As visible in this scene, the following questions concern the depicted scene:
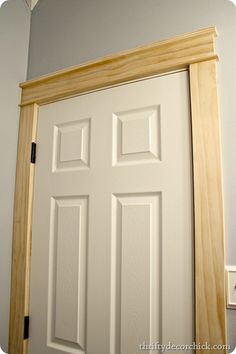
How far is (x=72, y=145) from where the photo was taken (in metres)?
1.04

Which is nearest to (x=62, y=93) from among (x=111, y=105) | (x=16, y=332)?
(x=111, y=105)

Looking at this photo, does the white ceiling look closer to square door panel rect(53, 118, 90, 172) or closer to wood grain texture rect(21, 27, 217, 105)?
wood grain texture rect(21, 27, 217, 105)

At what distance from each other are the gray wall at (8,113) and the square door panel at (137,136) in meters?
0.48

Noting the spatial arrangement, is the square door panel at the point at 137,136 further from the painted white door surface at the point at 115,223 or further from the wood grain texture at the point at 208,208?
the wood grain texture at the point at 208,208

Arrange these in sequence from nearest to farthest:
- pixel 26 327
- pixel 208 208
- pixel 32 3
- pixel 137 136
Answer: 1. pixel 208 208
2. pixel 137 136
3. pixel 26 327
4. pixel 32 3

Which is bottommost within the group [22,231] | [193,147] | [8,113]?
[22,231]

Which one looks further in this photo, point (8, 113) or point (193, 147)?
point (8, 113)

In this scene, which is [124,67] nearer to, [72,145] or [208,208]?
[72,145]

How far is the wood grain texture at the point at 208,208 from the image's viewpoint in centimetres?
72

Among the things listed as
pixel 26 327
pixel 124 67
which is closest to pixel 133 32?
pixel 124 67

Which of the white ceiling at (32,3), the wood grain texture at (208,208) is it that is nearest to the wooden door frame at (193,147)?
the wood grain texture at (208,208)

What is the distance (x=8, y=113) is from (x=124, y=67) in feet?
1.77

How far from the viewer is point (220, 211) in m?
0.74

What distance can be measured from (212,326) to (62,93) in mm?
978
